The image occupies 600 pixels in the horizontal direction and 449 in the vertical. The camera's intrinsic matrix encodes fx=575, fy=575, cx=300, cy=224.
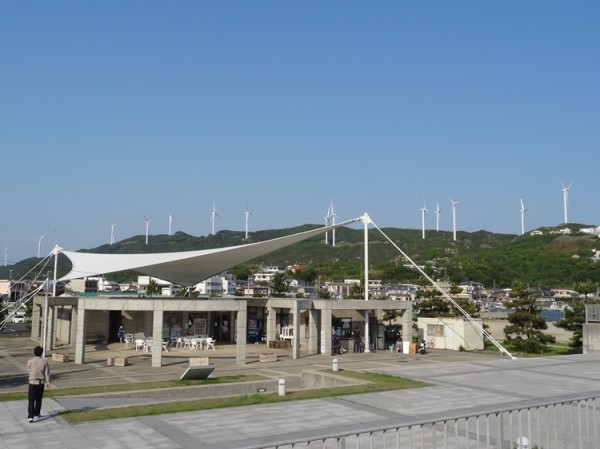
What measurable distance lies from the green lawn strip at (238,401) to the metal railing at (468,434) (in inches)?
143

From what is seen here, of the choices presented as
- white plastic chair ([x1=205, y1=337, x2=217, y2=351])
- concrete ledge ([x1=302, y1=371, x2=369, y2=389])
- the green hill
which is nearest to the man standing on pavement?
concrete ledge ([x1=302, y1=371, x2=369, y2=389])

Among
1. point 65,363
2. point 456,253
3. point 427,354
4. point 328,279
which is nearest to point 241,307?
point 65,363

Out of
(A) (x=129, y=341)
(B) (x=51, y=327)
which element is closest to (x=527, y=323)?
(A) (x=129, y=341)

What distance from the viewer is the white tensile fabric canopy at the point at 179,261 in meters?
28.3

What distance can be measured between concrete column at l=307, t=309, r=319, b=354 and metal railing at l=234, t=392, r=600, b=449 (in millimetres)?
16029

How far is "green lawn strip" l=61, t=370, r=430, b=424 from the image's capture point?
1202 centimetres

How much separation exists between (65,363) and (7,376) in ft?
12.9

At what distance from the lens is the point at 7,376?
19812mm

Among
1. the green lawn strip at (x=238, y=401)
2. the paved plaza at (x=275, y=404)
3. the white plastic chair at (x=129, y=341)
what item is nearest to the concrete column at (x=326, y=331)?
the paved plaza at (x=275, y=404)

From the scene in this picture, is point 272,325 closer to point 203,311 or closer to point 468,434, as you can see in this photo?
point 203,311

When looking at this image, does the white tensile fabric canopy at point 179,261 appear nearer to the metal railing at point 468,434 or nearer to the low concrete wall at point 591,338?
the low concrete wall at point 591,338

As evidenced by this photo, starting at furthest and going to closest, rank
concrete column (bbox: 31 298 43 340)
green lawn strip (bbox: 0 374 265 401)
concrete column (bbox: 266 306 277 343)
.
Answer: concrete column (bbox: 31 298 43 340) → concrete column (bbox: 266 306 277 343) → green lawn strip (bbox: 0 374 265 401)

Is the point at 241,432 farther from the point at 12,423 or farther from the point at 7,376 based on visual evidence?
the point at 7,376

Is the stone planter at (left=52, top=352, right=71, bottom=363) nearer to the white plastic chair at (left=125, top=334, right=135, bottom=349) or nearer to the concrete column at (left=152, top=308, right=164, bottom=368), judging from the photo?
the concrete column at (left=152, top=308, right=164, bottom=368)
